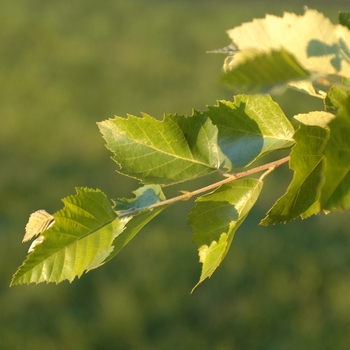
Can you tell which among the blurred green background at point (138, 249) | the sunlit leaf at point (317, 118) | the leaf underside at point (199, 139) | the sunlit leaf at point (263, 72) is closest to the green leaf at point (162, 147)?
the leaf underside at point (199, 139)

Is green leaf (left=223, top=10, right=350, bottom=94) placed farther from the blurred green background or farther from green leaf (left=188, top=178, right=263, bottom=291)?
the blurred green background

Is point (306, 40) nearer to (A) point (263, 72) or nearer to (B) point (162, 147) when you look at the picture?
(A) point (263, 72)

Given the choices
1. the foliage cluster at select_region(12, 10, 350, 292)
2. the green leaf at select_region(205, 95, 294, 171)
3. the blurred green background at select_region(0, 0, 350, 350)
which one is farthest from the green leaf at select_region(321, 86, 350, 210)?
the blurred green background at select_region(0, 0, 350, 350)

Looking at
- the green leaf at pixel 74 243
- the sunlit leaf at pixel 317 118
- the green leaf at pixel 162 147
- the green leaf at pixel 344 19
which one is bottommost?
the green leaf at pixel 74 243

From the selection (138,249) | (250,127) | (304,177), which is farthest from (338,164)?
(138,249)

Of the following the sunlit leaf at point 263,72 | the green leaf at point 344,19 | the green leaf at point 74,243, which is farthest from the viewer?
the green leaf at point 74,243

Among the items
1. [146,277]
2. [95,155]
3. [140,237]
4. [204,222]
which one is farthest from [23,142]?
[204,222]

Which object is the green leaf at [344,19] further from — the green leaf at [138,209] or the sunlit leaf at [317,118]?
the green leaf at [138,209]
